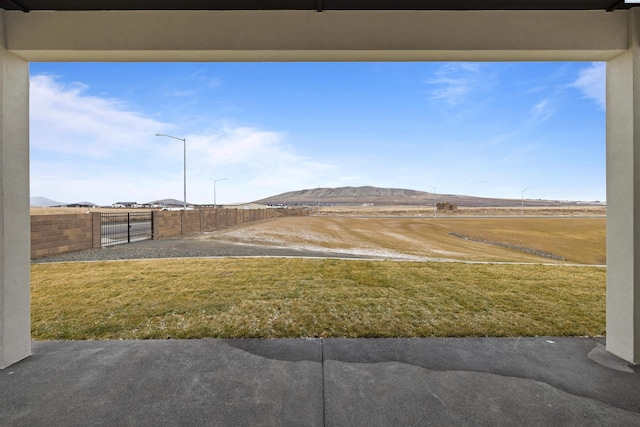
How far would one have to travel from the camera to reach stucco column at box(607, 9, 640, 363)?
3633mm

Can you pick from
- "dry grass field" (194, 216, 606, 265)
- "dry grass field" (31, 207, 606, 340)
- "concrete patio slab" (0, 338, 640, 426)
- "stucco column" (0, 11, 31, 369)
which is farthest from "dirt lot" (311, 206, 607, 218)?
"stucco column" (0, 11, 31, 369)

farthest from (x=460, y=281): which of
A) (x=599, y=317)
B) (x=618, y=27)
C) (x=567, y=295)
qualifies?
(x=618, y=27)

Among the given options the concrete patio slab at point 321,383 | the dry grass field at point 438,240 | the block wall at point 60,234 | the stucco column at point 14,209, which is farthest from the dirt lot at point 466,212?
the stucco column at point 14,209

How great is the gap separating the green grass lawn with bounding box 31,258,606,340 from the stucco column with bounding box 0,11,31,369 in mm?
797

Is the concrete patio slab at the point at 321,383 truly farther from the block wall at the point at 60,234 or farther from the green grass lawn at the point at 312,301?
the block wall at the point at 60,234

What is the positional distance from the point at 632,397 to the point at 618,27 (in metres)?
4.74

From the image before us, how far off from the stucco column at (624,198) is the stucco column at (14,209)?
8151 millimetres

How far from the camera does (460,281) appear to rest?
24.7 ft

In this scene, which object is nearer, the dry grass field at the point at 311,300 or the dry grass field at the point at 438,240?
the dry grass field at the point at 311,300

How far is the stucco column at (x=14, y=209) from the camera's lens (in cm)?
350

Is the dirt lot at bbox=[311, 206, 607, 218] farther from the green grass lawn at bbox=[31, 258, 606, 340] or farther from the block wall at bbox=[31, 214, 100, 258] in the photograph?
the block wall at bbox=[31, 214, 100, 258]

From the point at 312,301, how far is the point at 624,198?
17.3ft

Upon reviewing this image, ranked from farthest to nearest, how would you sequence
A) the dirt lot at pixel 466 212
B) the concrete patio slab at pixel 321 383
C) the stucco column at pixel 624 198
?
the dirt lot at pixel 466 212, the stucco column at pixel 624 198, the concrete patio slab at pixel 321 383
